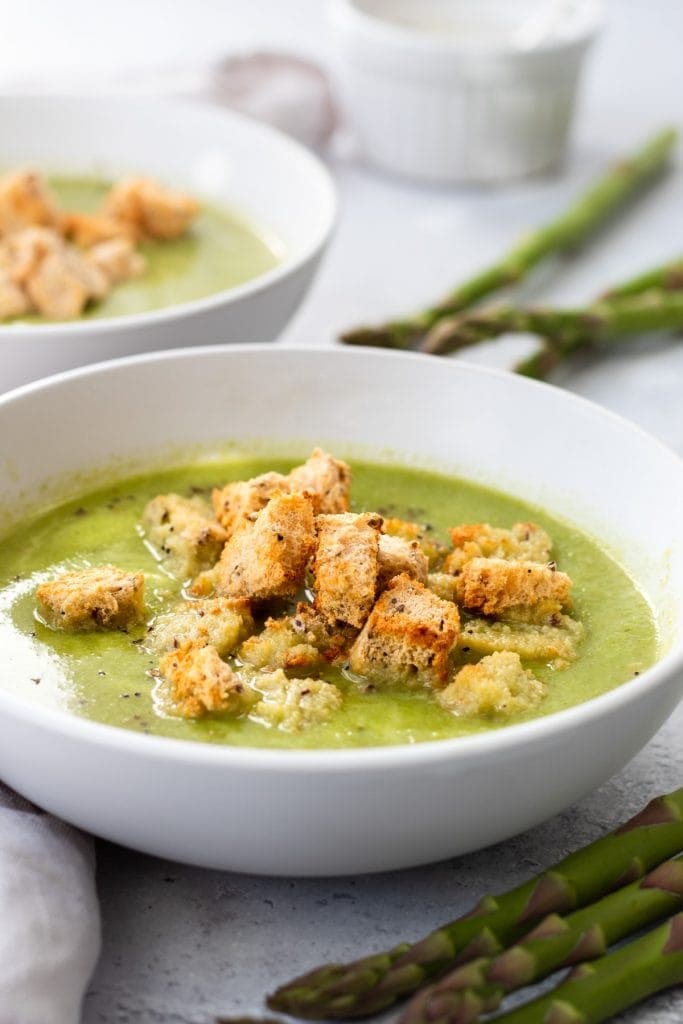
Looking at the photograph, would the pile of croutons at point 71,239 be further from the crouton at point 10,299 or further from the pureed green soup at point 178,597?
the pureed green soup at point 178,597

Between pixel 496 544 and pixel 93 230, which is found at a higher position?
pixel 496 544

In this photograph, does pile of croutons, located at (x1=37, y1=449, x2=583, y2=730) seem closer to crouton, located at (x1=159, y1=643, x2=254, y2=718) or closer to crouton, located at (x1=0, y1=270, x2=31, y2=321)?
crouton, located at (x1=159, y1=643, x2=254, y2=718)

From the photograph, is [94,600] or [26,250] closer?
[94,600]

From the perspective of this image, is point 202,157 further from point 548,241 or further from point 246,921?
point 246,921

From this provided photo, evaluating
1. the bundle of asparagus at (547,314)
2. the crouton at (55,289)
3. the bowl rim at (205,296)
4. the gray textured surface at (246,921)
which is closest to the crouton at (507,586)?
the gray textured surface at (246,921)

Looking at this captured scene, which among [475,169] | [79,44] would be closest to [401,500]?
[475,169]

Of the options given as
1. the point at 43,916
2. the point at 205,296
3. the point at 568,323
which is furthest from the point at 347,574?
the point at 568,323

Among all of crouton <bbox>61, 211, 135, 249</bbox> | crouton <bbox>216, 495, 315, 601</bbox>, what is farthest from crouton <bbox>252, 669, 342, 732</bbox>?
crouton <bbox>61, 211, 135, 249</bbox>
